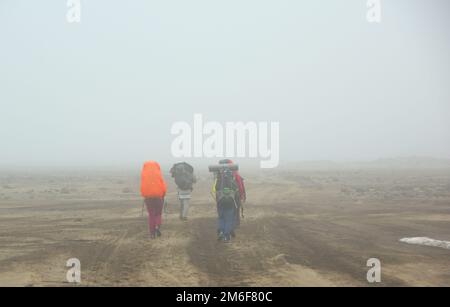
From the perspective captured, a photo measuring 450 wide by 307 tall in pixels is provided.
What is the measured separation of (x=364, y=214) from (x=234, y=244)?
8779mm

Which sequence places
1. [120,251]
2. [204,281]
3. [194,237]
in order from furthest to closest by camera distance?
[194,237], [120,251], [204,281]

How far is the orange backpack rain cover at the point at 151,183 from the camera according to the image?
11211mm

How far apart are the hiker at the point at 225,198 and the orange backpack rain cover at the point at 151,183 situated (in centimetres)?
146

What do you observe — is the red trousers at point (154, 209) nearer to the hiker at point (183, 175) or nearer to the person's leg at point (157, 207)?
the person's leg at point (157, 207)

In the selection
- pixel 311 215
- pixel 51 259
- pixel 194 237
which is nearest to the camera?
pixel 51 259

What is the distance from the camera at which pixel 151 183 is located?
444 inches

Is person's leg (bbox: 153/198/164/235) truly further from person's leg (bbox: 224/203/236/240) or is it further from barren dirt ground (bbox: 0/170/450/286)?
person's leg (bbox: 224/203/236/240)

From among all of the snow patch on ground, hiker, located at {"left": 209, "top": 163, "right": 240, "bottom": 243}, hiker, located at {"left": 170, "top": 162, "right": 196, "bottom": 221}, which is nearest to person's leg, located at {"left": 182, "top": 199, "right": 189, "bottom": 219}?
hiker, located at {"left": 170, "top": 162, "right": 196, "bottom": 221}

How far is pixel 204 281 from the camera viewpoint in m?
7.21

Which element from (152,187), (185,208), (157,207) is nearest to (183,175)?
(185,208)

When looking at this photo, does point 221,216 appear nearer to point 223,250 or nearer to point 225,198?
point 225,198
